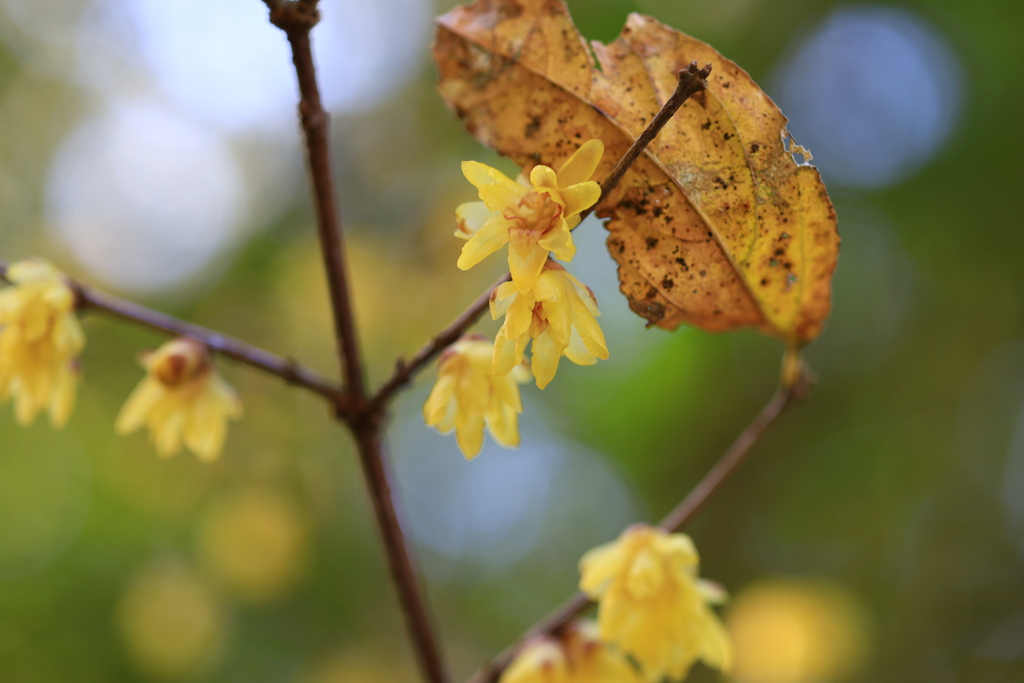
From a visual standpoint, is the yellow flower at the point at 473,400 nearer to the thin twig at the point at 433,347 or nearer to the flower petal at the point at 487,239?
the thin twig at the point at 433,347

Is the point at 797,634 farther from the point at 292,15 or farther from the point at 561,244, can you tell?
the point at 292,15

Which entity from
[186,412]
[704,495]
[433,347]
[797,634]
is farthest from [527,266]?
[797,634]

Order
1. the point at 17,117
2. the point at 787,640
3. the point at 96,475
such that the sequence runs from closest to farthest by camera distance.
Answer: the point at 787,640
the point at 96,475
the point at 17,117

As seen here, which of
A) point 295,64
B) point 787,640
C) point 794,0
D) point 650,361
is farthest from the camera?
point 794,0

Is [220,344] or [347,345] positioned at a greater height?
[347,345]

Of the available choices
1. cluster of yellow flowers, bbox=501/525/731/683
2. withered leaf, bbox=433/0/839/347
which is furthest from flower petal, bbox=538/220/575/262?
cluster of yellow flowers, bbox=501/525/731/683

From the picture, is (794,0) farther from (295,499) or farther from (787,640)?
(295,499)

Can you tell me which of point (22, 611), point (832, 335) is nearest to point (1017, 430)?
point (832, 335)
